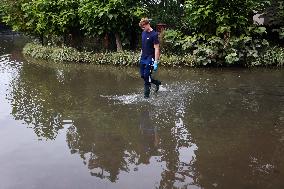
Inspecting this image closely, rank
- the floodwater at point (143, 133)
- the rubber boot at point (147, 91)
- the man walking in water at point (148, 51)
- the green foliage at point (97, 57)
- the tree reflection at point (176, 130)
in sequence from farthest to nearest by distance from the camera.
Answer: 1. the green foliage at point (97, 57)
2. the rubber boot at point (147, 91)
3. the man walking in water at point (148, 51)
4. the tree reflection at point (176, 130)
5. the floodwater at point (143, 133)

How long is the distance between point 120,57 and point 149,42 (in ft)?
22.2

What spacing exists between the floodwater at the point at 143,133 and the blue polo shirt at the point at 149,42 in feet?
3.65

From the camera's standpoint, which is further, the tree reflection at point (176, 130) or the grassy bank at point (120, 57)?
the grassy bank at point (120, 57)

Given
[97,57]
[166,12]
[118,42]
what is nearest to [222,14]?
[166,12]

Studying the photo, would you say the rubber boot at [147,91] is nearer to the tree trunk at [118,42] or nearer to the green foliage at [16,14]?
the tree trunk at [118,42]

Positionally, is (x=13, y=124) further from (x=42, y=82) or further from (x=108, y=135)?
(x=42, y=82)

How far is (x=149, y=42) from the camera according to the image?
9.42 meters

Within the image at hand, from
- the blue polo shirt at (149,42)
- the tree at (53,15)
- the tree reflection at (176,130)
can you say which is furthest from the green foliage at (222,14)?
the tree at (53,15)

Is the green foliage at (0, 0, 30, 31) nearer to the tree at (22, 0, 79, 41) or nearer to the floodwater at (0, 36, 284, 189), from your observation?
the tree at (22, 0, 79, 41)

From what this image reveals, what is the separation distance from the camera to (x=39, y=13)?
1867 centimetres

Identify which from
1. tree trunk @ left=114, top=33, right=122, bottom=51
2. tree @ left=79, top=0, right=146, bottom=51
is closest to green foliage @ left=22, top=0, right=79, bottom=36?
tree @ left=79, top=0, right=146, bottom=51

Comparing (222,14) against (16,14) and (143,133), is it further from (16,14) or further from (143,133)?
(16,14)

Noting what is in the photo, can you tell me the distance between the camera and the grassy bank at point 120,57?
14508 mm

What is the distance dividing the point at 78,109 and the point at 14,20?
13.9 metres
